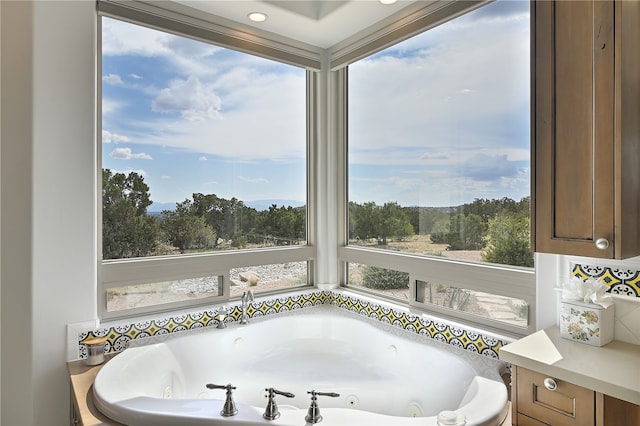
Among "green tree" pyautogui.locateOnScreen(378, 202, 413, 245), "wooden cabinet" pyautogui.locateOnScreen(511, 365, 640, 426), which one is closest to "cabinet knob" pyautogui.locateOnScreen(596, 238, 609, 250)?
"wooden cabinet" pyautogui.locateOnScreen(511, 365, 640, 426)

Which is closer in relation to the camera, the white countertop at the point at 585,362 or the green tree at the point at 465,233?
the white countertop at the point at 585,362

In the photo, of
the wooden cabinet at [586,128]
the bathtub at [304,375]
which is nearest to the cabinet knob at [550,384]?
the bathtub at [304,375]

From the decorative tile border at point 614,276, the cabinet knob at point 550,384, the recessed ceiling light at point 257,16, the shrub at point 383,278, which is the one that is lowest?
the cabinet knob at point 550,384

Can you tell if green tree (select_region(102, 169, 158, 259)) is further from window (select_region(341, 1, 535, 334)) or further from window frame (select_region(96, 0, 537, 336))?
window (select_region(341, 1, 535, 334))

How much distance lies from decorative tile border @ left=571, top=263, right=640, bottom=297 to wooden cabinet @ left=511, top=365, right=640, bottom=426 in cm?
54

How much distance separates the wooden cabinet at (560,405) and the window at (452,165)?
0.58m

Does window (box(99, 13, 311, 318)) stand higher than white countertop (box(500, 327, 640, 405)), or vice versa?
window (box(99, 13, 311, 318))

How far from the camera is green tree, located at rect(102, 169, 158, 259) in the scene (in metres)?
2.33

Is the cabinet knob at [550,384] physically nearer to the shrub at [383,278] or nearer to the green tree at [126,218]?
the shrub at [383,278]

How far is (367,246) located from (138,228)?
1.60 m

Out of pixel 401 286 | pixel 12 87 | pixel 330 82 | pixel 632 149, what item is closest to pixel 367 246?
pixel 401 286

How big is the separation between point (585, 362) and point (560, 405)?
7.0 inches

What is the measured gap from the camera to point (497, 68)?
6.98 feet

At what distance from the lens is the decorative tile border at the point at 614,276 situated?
1632mm
